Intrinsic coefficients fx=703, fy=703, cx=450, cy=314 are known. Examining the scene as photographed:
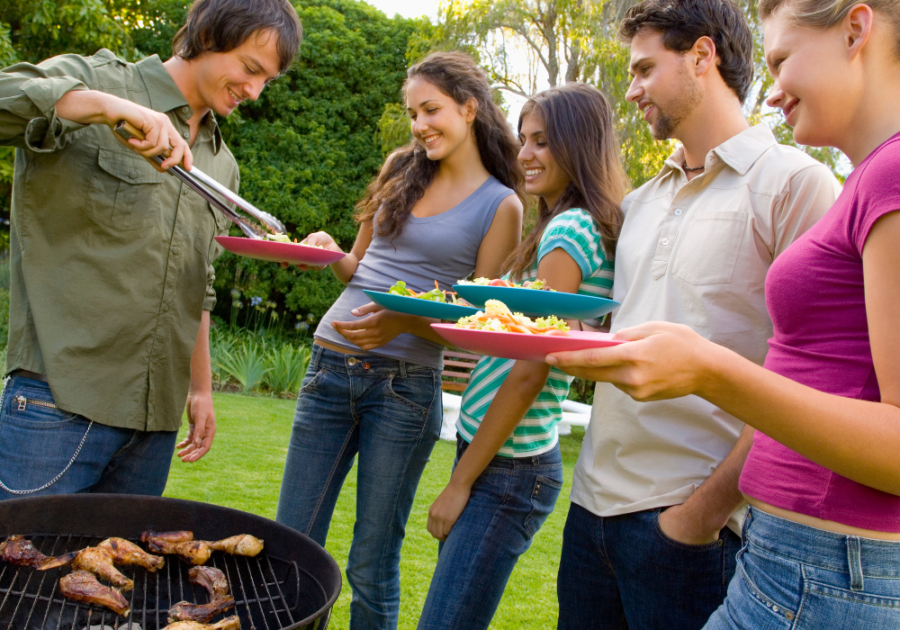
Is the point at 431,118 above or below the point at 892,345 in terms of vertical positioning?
above

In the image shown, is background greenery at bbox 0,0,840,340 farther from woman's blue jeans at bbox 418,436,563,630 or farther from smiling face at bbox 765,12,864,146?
smiling face at bbox 765,12,864,146

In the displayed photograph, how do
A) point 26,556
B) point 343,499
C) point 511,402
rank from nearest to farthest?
1. point 26,556
2. point 511,402
3. point 343,499

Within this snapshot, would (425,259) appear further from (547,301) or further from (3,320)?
(3,320)

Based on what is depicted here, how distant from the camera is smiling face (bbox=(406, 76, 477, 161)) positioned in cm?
245

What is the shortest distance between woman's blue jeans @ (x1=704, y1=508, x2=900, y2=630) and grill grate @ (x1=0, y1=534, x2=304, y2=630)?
0.89 metres

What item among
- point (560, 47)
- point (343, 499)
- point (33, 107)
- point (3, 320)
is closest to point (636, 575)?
point (33, 107)

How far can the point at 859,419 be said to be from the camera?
95 cm

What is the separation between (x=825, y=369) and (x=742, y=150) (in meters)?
0.64

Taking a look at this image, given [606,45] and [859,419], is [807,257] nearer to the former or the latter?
[859,419]

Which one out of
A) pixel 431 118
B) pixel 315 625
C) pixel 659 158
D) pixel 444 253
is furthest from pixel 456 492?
pixel 659 158

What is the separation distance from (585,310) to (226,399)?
6180mm

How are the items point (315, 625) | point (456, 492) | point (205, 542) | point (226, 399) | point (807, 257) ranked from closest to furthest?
1. point (807, 257)
2. point (315, 625)
3. point (205, 542)
4. point (456, 492)
5. point (226, 399)

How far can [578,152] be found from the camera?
2.03 m

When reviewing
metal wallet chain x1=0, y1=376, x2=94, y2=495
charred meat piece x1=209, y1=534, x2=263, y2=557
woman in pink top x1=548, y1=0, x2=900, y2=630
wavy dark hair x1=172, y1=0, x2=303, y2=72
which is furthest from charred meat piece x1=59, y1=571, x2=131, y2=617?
wavy dark hair x1=172, y1=0, x2=303, y2=72
